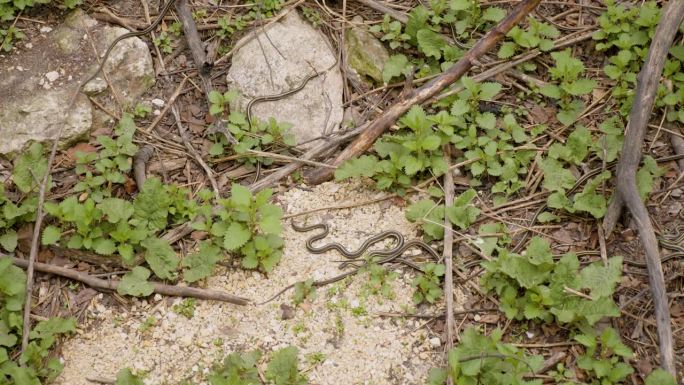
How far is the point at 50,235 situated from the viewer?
13.3ft

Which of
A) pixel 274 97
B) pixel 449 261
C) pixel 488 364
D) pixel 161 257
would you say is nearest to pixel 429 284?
pixel 449 261

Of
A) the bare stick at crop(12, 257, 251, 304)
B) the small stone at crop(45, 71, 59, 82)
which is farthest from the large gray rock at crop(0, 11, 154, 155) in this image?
the bare stick at crop(12, 257, 251, 304)

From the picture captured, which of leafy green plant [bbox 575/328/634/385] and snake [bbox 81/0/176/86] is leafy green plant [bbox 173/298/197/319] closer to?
snake [bbox 81/0/176/86]

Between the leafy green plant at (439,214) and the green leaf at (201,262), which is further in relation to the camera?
the leafy green plant at (439,214)

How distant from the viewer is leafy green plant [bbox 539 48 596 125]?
15.3 ft

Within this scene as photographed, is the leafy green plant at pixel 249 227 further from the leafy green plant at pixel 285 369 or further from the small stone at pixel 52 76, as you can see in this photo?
the small stone at pixel 52 76

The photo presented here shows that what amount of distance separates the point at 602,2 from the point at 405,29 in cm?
155

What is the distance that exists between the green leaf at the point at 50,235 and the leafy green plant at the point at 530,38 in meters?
3.23

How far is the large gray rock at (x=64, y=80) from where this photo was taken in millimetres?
4547

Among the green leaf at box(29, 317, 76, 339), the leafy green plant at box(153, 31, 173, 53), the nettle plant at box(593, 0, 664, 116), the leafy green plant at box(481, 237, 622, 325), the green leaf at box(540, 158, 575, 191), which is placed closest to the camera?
the leafy green plant at box(481, 237, 622, 325)

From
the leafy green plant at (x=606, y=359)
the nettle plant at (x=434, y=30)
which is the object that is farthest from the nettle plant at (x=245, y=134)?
the leafy green plant at (x=606, y=359)

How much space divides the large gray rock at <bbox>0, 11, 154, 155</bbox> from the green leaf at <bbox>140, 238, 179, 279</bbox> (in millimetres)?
1067

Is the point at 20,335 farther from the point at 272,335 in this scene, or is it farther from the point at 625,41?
the point at 625,41

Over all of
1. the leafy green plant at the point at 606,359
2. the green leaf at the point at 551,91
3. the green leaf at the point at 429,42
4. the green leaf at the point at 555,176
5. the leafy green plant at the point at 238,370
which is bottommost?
the leafy green plant at the point at 238,370
